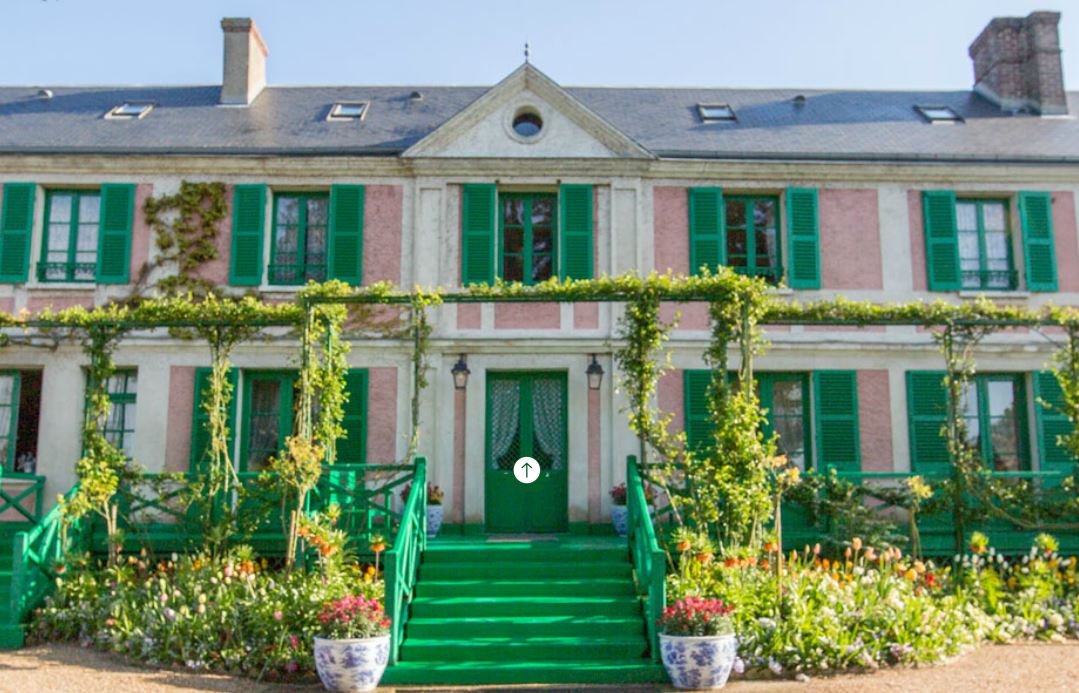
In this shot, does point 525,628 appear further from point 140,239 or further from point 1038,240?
point 1038,240

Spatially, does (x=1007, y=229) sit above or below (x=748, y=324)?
above

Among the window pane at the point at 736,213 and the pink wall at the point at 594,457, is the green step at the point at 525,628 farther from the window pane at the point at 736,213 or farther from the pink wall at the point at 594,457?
the window pane at the point at 736,213

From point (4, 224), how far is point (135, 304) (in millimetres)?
2050

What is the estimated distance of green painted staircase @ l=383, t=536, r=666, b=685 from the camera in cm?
733

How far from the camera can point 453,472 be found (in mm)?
11586

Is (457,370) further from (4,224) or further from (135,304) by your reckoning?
(4,224)

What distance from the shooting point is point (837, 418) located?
11781mm

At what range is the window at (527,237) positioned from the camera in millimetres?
12281

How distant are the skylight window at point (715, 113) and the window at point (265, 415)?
694 centimetres

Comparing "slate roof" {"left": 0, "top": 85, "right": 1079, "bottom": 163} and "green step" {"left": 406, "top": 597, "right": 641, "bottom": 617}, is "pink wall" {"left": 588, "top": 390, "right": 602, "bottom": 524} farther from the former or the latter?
"slate roof" {"left": 0, "top": 85, "right": 1079, "bottom": 163}

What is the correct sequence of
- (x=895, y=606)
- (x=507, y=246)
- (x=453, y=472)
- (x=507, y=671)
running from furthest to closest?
(x=507, y=246), (x=453, y=472), (x=895, y=606), (x=507, y=671)

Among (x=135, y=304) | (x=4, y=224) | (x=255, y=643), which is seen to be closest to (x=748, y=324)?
(x=255, y=643)

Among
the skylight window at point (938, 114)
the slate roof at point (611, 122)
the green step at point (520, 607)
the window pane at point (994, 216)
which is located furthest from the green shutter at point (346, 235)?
the skylight window at point (938, 114)

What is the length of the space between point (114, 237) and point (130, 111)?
2809 millimetres
